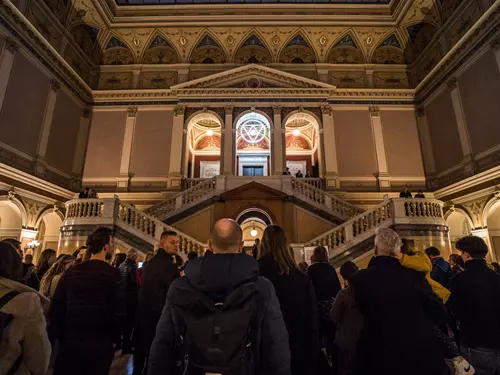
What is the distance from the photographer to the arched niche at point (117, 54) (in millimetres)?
17438

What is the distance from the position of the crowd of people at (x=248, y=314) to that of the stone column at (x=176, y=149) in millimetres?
12191

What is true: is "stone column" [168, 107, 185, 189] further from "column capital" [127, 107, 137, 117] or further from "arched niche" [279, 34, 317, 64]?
"arched niche" [279, 34, 317, 64]

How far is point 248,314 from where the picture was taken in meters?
1.36

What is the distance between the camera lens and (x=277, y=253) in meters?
2.38

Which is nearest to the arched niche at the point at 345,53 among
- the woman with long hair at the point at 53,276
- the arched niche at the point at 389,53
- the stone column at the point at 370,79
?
the stone column at the point at 370,79

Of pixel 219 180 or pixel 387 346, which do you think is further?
pixel 219 180

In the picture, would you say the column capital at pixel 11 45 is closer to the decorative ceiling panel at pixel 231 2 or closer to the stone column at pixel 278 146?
the decorative ceiling panel at pixel 231 2

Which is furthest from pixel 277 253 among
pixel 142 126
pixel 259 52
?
pixel 259 52

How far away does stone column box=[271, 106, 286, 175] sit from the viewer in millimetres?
15354

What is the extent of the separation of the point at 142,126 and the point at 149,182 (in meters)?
3.20

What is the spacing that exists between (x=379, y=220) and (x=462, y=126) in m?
6.97

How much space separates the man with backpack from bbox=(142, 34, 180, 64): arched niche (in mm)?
18259

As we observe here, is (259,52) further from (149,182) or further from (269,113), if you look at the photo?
(149,182)

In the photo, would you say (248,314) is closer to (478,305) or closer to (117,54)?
(478,305)
